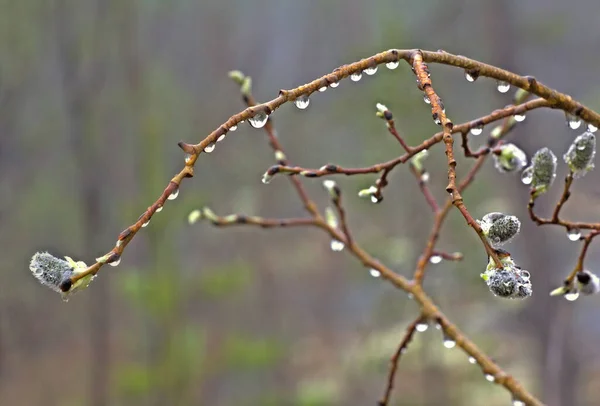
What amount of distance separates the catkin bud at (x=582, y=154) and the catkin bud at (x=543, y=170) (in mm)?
21

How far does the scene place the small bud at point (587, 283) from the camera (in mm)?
729

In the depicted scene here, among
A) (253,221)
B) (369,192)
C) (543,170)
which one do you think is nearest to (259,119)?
(369,192)

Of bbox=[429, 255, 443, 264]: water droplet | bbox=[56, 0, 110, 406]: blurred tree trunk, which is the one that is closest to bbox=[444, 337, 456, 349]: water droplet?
bbox=[429, 255, 443, 264]: water droplet

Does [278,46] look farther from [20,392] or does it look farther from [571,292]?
[571,292]

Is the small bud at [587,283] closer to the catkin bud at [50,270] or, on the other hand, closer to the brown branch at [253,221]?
the brown branch at [253,221]

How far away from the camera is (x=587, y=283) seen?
0.73 metres

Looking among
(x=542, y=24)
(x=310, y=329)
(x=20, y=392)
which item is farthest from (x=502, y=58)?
(x=310, y=329)

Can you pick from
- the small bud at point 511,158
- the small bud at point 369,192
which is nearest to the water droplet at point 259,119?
the small bud at point 369,192

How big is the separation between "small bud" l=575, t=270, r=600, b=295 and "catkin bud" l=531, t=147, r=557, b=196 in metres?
0.12

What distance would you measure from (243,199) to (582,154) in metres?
5.40

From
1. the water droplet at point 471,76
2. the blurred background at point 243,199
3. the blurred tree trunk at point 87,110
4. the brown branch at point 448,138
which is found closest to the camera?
the brown branch at point 448,138

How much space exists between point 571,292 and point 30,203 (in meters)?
6.04

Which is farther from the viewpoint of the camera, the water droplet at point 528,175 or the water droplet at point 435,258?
the water droplet at point 435,258

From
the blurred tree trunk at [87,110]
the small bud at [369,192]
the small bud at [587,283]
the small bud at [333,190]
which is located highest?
the blurred tree trunk at [87,110]
